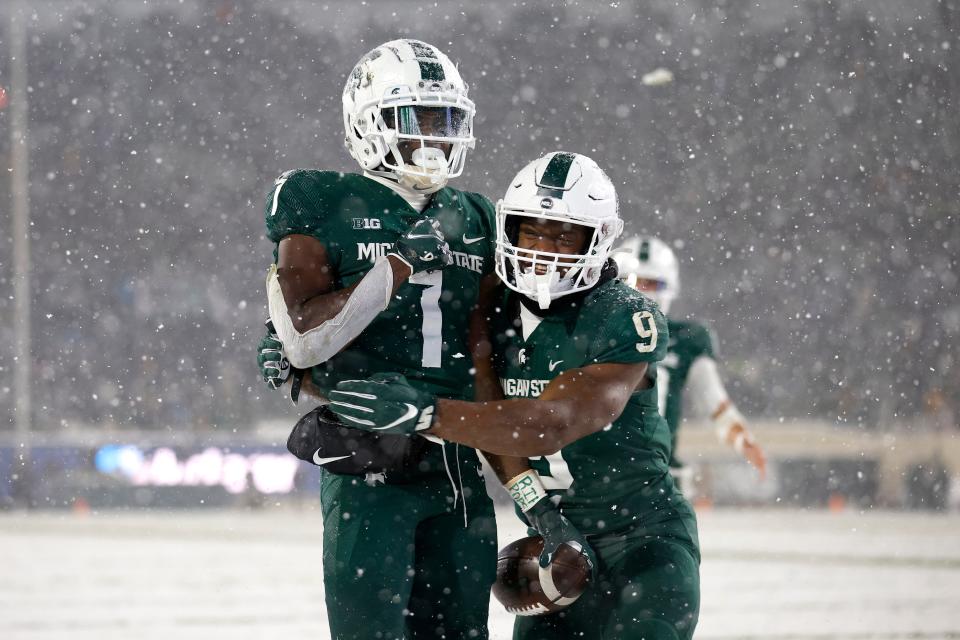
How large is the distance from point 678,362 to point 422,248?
10.6 ft

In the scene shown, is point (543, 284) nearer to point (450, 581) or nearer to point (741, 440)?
point (450, 581)

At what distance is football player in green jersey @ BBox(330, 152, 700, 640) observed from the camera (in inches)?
108

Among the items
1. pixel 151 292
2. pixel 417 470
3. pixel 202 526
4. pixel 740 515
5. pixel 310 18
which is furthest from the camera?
pixel 310 18

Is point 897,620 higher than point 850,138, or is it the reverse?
point 850,138

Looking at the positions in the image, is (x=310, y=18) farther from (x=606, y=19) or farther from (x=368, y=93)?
(x=368, y=93)

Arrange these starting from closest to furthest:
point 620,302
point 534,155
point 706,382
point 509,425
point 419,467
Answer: point 509,425, point 419,467, point 620,302, point 706,382, point 534,155

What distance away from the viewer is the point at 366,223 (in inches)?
113

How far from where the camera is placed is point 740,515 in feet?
40.3

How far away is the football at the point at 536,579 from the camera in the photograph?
290cm

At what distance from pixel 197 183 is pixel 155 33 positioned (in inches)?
81.4

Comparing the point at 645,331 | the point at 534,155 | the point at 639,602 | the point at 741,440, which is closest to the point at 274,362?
the point at 645,331

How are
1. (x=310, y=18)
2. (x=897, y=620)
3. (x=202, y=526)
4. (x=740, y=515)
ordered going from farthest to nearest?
(x=310, y=18) → (x=740, y=515) → (x=202, y=526) → (x=897, y=620)

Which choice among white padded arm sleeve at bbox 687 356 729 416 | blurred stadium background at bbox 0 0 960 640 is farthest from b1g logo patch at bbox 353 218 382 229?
blurred stadium background at bbox 0 0 960 640

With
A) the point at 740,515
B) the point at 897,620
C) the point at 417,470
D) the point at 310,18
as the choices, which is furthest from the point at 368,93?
the point at 310,18
